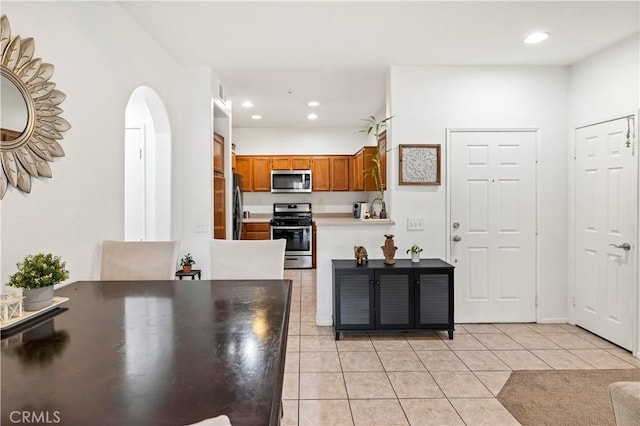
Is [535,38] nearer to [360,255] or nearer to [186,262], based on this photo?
[360,255]

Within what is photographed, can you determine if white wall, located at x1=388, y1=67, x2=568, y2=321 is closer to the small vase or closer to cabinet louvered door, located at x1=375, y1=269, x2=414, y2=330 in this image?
cabinet louvered door, located at x1=375, y1=269, x2=414, y2=330

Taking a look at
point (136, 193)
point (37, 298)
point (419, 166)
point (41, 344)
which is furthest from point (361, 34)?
point (41, 344)

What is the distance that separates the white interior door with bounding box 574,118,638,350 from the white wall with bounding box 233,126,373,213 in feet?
12.3

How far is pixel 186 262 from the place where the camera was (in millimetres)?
3631

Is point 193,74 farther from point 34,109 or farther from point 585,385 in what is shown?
point 585,385

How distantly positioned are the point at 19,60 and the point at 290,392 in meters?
2.35

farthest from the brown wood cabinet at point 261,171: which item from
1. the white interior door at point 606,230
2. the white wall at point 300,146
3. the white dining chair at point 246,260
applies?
the white interior door at point 606,230

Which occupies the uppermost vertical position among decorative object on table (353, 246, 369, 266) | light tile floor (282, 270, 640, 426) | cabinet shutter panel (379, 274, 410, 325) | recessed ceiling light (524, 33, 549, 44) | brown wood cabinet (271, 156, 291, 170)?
recessed ceiling light (524, 33, 549, 44)

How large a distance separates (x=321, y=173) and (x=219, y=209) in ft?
9.66

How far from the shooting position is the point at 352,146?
6.92 meters

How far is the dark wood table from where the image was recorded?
777mm

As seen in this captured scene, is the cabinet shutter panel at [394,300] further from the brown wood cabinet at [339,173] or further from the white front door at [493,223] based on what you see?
the brown wood cabinet at [339,173]

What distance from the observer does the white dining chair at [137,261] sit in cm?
222

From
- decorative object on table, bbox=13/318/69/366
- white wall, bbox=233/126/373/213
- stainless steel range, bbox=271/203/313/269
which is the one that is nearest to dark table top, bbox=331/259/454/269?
decorative object on table, bbox=13/318/69/366
